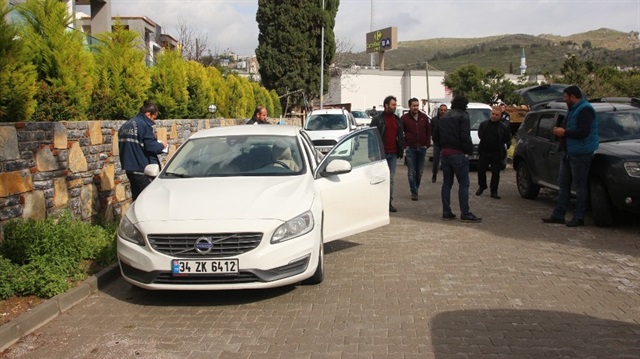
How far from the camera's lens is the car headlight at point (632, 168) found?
8594 mm

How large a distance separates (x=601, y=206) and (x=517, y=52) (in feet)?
381

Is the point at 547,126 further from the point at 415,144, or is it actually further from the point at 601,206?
the point at 601,206

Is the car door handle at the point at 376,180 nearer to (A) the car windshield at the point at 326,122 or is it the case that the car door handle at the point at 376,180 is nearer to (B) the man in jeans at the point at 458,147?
(B) the man in jeans at the point at 458,147

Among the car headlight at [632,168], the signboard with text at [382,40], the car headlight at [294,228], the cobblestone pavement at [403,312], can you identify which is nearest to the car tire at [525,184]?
the car headlight at [632,168]

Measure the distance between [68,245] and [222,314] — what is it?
7.33ft

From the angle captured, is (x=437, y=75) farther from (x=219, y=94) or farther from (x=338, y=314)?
(x=338, y=314)

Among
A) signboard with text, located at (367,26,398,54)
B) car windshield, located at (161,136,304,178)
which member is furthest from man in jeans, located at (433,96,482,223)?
signboard with text, located at (367,26,398,54)

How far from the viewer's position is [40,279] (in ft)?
19.5

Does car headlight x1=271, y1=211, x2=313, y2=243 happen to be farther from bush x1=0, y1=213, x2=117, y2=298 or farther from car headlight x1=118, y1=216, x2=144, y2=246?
bush x1=0, y1=213, x2=117, y2=298

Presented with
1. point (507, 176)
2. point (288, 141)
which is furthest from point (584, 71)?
point (288, 141)

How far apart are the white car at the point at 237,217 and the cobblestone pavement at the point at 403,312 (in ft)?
1.16

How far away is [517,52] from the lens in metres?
118

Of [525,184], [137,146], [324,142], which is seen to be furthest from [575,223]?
[324,142]

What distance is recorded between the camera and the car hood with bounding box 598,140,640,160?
8822mm
